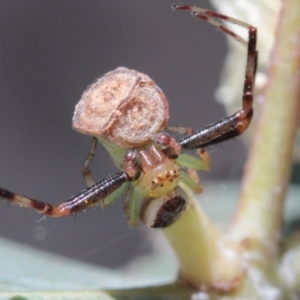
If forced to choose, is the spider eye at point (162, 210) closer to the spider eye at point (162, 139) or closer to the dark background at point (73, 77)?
the spider eye at point (162, 139)

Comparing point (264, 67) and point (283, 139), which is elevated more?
point (264, 67)

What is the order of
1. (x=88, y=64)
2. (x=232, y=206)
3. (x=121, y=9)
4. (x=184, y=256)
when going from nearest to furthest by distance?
(x=184, y=256)
(x=232, y=206)
(x=88, y=64)
(x=121, y=9)

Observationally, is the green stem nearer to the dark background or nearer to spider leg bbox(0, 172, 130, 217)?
spider leg bbox(0, 172, 130, 217)

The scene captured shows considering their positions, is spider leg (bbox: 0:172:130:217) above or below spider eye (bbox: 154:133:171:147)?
below

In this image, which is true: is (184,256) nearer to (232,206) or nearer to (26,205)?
(26,205)

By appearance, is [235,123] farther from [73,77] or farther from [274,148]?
[73,77]

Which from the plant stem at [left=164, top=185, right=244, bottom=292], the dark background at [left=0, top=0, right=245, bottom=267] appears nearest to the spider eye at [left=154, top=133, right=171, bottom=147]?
the plant stem at [left=164, top=185, right=244, bottom=292]

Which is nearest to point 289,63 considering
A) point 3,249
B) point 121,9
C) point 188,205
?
point 188,205
